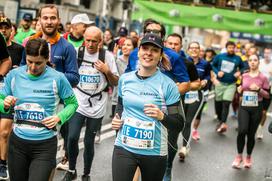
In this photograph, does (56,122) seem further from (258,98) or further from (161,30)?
(258,98)

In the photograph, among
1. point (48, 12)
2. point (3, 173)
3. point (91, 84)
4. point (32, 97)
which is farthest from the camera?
point (91, 84)

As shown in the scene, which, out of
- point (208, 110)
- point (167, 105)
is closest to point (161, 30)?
point (167, 105)

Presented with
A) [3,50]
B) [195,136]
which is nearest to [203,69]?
[195,136]

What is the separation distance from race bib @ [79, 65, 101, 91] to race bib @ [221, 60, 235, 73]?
241 inches

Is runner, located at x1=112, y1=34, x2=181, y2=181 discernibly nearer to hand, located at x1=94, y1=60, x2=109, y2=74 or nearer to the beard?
the beard

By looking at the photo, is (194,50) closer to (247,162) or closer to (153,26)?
(247,162)

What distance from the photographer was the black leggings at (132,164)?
4277 millimetres

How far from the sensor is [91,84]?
21.1 ft

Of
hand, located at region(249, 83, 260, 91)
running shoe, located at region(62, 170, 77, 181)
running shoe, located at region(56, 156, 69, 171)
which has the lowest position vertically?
running shoe, located at region(56, 156, 69, 171)

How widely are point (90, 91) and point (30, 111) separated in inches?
84.8

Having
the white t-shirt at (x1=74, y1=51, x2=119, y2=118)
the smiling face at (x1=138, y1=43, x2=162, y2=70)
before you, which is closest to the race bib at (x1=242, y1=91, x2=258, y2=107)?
the white t-shirt at (x1=74, y1=51, x2=119, y2=118)

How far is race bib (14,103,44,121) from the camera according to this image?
171 inches

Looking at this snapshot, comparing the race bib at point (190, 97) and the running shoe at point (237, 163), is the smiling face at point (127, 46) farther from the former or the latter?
the running shoe at point (237, 163)

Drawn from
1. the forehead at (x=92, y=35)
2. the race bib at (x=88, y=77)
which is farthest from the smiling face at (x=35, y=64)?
the race bib at (x=88, y=77)
